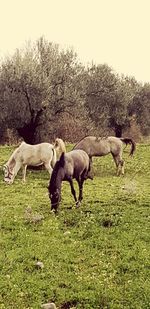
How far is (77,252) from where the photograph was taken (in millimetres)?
11062

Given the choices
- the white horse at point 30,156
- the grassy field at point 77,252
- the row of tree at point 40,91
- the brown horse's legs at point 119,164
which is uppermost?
the row of tree at point 40,91

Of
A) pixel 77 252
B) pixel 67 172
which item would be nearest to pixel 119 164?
pixel 67 172

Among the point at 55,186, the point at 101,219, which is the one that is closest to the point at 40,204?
the point at 55,186

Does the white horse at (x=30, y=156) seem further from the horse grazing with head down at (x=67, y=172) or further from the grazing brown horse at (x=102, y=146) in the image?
the horse grazing with head down at (x=67, y=172)

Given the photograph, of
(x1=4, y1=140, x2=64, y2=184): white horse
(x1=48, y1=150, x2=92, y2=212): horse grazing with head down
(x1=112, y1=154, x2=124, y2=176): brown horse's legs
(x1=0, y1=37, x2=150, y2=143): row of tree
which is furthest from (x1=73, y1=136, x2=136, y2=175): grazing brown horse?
(x1=48, y1=150, x2=92, y2=212): horse grazing with head down

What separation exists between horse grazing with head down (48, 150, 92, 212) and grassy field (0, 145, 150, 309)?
547mm

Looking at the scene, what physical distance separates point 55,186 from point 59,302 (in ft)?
19.5

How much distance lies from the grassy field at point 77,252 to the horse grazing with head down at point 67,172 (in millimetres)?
547

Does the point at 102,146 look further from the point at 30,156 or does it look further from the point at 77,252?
the point at 77,252

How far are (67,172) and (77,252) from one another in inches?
175

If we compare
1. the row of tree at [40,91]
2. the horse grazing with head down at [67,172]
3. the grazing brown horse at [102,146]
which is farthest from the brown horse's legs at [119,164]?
the horse grazing with head down at [67,172]

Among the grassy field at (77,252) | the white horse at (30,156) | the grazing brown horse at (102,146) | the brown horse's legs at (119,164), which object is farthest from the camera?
the brown horse's legs at (119,164)

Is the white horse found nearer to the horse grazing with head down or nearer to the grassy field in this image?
the grassy field

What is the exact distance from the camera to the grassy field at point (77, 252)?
348 inches
